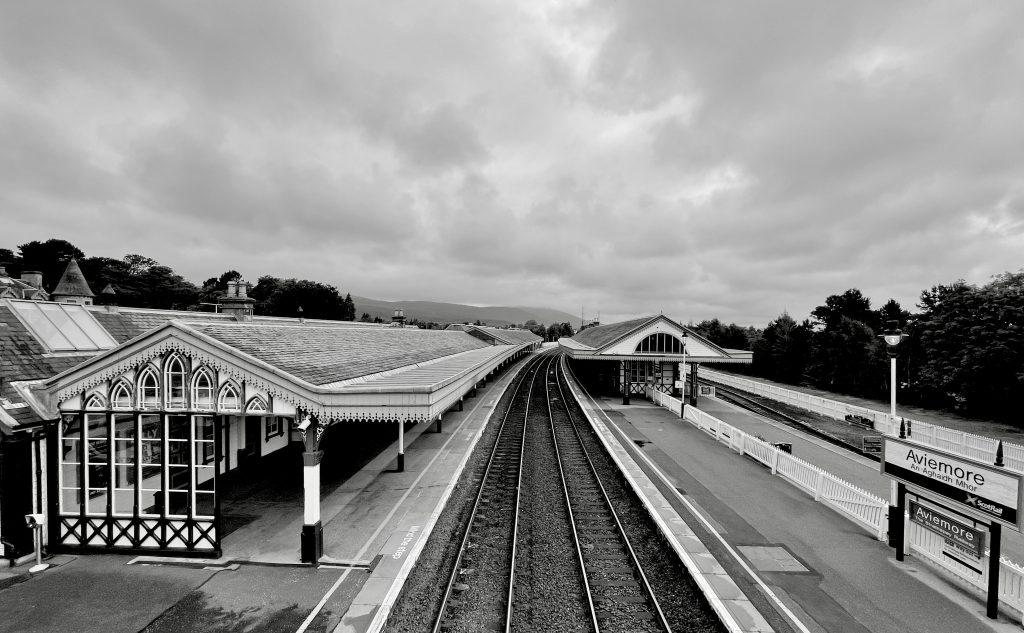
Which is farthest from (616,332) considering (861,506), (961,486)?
(961,486)

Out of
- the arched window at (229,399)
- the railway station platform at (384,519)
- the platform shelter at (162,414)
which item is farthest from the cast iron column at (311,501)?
the arched window at (229,399)

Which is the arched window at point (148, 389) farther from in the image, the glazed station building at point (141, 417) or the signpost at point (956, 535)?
the signpost at point (956, 535)

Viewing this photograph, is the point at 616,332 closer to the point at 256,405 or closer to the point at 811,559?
the point at 811,559

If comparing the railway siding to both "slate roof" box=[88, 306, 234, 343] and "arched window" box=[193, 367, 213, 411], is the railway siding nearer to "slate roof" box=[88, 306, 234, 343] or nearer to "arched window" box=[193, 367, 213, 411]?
"arched window" box=[193, 367, 213, 411]

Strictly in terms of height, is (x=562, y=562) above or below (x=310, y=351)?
below

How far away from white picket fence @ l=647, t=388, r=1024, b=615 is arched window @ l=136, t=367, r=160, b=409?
1700cm

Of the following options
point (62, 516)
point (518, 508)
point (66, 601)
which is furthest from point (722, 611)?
point (62, 516)

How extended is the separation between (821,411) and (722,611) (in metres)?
26.4

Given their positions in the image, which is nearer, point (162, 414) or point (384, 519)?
point (162, 414)

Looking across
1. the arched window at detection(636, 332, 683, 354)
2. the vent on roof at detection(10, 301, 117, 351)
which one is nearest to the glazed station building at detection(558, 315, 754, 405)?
the arched window at detection(636, 332, 683, 354)

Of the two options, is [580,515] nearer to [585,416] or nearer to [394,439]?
[394,439]

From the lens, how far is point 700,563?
953 centimetres

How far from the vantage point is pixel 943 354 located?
96.6ft

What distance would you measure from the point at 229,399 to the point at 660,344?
91.4 ft
